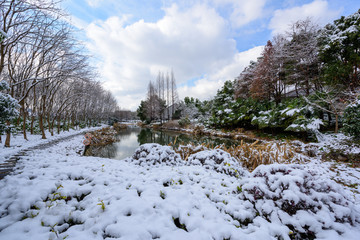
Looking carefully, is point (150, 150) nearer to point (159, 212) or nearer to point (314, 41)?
point (159, 212)

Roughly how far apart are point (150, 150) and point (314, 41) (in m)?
13.3

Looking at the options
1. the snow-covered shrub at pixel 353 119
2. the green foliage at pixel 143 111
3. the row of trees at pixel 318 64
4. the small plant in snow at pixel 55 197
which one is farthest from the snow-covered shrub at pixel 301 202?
the green foliage at pixel 143 111

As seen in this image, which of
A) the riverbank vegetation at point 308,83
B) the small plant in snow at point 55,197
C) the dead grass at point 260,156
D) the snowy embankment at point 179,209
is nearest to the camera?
the snowy embankment at point 179,209

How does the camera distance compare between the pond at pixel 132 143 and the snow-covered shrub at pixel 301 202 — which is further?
the pond at pixel 132 143

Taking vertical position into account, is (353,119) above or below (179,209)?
above

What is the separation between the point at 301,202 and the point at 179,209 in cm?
160

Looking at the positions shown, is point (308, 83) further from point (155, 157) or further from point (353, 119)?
point (155, 157)

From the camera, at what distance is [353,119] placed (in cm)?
500

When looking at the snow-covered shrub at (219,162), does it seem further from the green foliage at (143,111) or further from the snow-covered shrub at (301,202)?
the green foliage at (143,111)

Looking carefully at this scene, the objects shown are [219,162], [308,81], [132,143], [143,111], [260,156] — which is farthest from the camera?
[143,111]

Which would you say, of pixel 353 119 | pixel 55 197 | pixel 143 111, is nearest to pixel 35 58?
pixel 55 197

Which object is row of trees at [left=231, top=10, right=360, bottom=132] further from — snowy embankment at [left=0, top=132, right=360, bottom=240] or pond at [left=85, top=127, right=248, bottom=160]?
snowy embankment at [left=0, top=132, right=360, bottom=240]

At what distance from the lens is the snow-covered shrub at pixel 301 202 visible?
1569 millimetres

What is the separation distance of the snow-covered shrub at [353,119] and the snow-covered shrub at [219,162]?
494cm
